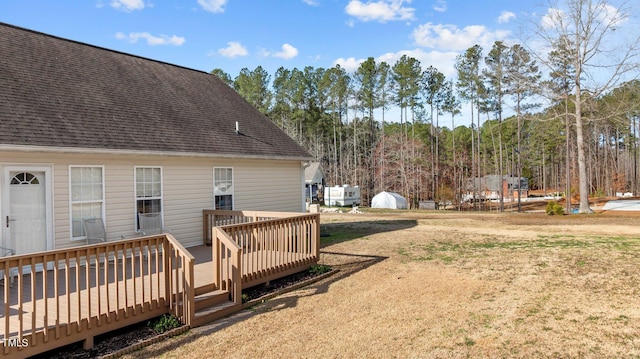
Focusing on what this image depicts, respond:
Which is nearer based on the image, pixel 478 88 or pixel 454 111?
pixel 478 88

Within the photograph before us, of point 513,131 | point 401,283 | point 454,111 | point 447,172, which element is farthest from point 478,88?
point 401,283

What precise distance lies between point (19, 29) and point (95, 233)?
243 inches

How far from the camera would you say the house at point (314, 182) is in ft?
118

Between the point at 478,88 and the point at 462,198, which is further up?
the point at 478,88

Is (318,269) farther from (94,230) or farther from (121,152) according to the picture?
(121,152)

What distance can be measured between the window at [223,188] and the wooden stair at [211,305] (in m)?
4.98

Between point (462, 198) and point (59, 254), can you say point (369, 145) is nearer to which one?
point (462, 198)

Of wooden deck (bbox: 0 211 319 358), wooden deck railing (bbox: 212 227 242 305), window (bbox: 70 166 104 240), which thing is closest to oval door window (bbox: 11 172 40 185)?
window (bbox: 70 166 104 240)

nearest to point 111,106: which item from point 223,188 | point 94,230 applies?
point 94,230

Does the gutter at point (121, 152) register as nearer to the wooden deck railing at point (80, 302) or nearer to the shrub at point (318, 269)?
the wooden deck railing at point (80, 302)

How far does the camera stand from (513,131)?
49469mm

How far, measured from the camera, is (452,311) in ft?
18.4

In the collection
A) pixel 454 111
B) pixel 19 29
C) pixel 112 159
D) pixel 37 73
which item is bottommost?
pixel 112 159

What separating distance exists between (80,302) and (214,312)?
178cm
